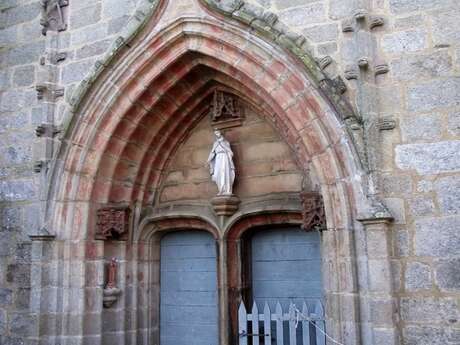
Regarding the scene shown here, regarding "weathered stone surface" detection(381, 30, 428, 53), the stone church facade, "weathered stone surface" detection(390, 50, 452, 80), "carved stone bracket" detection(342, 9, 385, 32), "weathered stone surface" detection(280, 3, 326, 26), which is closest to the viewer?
the stone church facade

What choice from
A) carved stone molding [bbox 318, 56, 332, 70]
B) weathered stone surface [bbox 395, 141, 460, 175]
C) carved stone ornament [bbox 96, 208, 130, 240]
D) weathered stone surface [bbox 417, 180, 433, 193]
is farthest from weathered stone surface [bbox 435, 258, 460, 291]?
carved stone ornament [bbox 96, 208, 130, 240]

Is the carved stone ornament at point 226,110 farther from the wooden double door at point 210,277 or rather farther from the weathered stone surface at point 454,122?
the weathered stone surface at point 454,122

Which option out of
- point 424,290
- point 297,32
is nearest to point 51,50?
point 297,32

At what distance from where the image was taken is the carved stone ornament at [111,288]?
607cm

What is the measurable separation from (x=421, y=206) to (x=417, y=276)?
0.56m

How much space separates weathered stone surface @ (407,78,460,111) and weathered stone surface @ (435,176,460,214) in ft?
2.03

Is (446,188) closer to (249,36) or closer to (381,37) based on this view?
(381,37)

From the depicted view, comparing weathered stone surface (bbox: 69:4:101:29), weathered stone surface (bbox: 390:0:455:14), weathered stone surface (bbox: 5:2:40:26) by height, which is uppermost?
weathered stone surface (bbox: 5:2:40:26)

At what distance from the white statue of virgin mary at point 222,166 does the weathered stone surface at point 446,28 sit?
2.42m

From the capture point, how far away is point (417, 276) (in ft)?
14.5

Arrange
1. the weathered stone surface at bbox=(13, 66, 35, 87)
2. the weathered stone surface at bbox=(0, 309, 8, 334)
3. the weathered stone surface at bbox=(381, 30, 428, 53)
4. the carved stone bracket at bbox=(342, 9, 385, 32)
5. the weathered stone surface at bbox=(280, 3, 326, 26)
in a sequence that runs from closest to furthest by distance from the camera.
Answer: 1. the weathered stone surface at bbox=(381, 30, 428, 53)
2. the carved stone bracket at bbox=(342, 9, 385, 32)
3. the weathered stone surface at bbox=(280, 3, 326, 26)
4. the weathered stone surface at bbox=(0, 309, 8, 334)
5. the weathered stone surface at bbox=(13, 66, 35, 87)

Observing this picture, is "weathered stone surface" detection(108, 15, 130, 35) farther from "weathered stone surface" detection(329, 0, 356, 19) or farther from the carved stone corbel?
"weathered stone surface" detection(329, 0, 356, 19)

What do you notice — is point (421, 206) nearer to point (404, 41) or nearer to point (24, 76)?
point (404, 41)

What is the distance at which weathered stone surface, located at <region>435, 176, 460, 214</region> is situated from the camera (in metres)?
4.39
